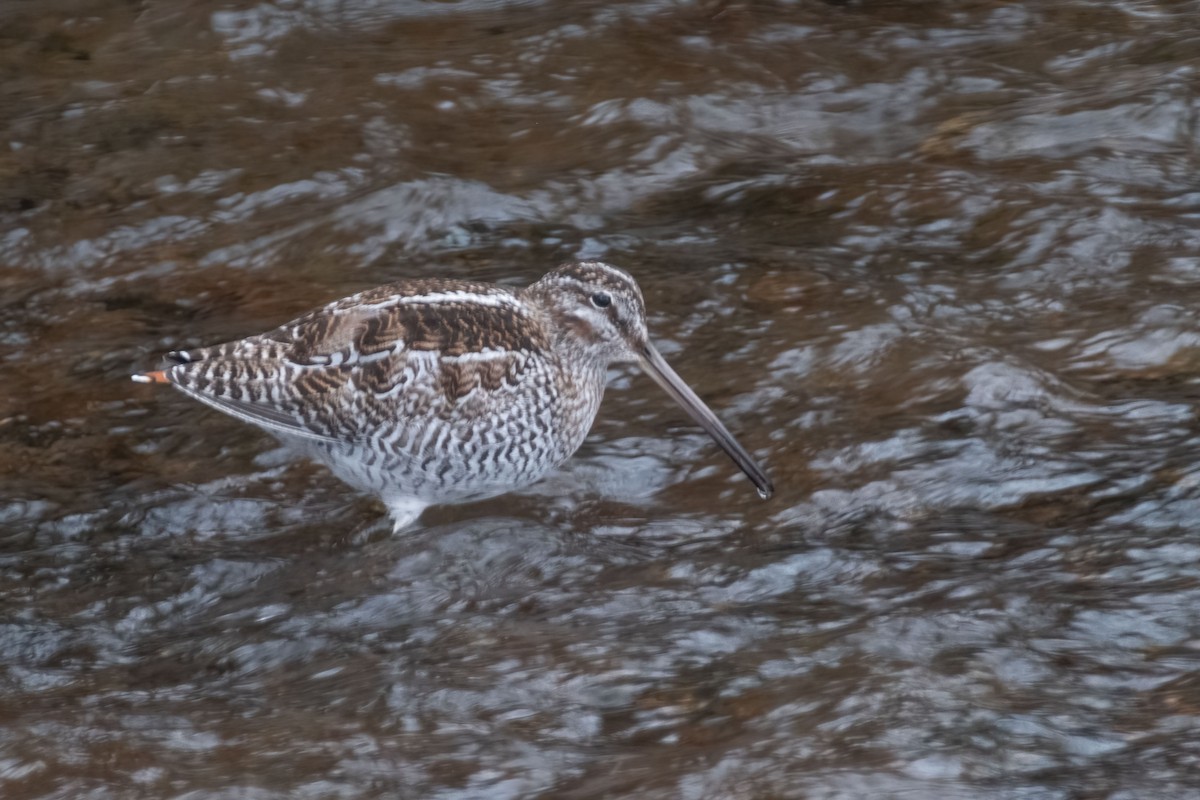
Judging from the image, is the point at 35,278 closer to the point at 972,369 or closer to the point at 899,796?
the point at 972,369

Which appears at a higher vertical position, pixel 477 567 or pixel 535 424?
pixel 535 424

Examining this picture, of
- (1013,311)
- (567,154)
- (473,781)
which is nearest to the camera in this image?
(473,781)

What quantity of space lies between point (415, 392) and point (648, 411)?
1.34 meters

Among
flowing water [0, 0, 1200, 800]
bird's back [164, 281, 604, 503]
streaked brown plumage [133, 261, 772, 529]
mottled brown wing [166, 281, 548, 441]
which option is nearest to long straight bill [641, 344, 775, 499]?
streaked brown plumage [133, 261, 772, 529]

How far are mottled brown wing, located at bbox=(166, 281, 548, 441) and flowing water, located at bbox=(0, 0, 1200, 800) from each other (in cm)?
52

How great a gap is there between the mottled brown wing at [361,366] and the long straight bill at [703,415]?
1.91 feet

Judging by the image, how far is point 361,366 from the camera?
589 cm

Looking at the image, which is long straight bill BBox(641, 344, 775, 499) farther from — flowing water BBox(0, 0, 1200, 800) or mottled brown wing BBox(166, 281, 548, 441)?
mottled brown wing BBox(166, 281, 548, 441)

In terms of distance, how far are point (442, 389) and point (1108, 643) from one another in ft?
7.89

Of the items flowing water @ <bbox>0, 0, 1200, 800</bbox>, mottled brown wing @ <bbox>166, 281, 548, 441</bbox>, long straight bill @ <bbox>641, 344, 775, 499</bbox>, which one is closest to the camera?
flowing water @ <bbox>0, 0, 1200, 800</bbox>

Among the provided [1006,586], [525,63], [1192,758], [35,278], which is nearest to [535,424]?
[1006,586]

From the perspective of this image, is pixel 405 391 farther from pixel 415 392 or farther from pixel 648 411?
pixel 648 411

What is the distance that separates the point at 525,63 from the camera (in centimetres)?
944

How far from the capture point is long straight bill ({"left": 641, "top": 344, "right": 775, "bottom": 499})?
6.04 metres
